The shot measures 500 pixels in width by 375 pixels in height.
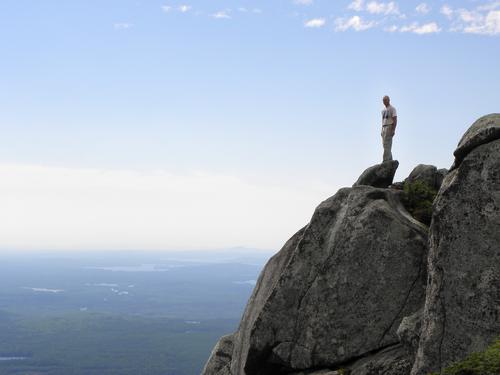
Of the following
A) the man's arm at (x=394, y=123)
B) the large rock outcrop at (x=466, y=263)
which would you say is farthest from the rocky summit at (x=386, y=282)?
the man's arm at (x=394, y=123)

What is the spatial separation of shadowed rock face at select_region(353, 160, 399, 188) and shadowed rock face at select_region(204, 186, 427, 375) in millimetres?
2613

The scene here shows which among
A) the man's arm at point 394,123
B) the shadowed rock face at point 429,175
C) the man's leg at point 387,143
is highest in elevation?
the man's arm at point 394,123

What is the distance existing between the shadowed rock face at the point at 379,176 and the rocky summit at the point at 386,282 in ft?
0.20

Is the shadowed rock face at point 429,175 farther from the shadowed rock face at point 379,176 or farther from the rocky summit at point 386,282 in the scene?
the shadowed rock face at point 379,176

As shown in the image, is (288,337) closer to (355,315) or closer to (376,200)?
(355,315)

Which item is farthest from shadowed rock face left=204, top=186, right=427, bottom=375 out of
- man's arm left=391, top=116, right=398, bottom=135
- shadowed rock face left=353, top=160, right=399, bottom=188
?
man's arm left=391, top=116, right=398, bottom=135

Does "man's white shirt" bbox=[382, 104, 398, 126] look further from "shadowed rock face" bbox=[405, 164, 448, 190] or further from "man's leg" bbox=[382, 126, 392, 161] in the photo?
"shadowed rock face" bbox=[405, 164, 448, 190]

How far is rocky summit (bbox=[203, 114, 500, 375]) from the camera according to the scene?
16.2 metres

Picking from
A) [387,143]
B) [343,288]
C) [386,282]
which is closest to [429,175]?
[387,143]

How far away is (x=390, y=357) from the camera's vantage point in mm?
18969

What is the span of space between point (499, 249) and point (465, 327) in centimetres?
257

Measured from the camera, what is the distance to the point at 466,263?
1634 centimetres

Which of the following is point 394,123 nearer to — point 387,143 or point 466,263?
point 387,143

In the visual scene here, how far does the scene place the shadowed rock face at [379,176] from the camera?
25609mm
